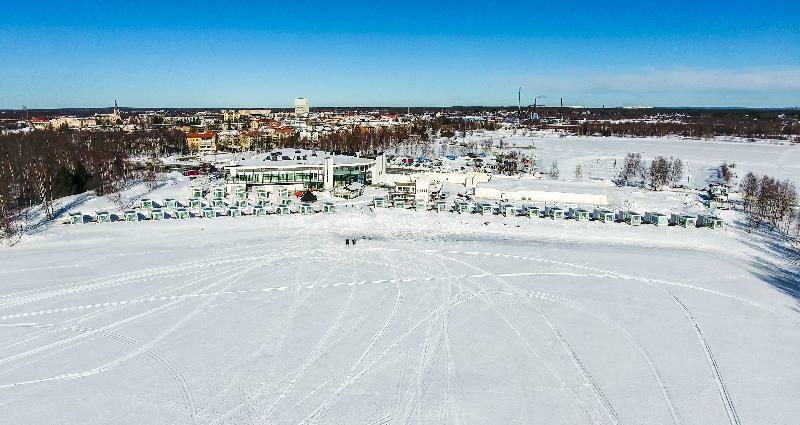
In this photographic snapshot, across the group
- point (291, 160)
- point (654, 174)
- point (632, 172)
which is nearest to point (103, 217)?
point (291, 160)

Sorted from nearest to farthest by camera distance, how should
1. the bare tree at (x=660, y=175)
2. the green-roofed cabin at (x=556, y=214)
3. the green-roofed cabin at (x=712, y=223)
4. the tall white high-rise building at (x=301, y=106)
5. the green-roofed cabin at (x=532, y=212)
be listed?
1. the green-roofed cabin at (x=712, y=223)
2. the green-roofed cabin at (x=556, y=214)
3. the green-roofed cabin at (x=532, y=212)
4. the bare tree at (x=660, y=175)
5. the tall white high-rise building at (x=301, y=106)

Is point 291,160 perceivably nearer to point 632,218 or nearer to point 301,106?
point 632,218

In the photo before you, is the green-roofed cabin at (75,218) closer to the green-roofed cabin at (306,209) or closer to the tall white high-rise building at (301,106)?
the green-roofed cabin at (306,209)

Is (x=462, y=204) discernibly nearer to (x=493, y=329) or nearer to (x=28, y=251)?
(x=493, y=329)

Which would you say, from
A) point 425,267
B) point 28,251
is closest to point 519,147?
point 425,267

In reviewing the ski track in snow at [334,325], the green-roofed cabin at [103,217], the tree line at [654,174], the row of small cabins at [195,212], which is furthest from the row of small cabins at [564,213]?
the green-roofed cabin at [103,217]

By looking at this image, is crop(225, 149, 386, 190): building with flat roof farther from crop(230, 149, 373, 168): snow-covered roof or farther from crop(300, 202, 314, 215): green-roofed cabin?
crop(300, 202, 314, 215): green-roofed cabin

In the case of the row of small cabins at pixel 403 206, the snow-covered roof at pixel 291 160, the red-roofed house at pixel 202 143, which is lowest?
the row of small cabins at pixel 403 206
